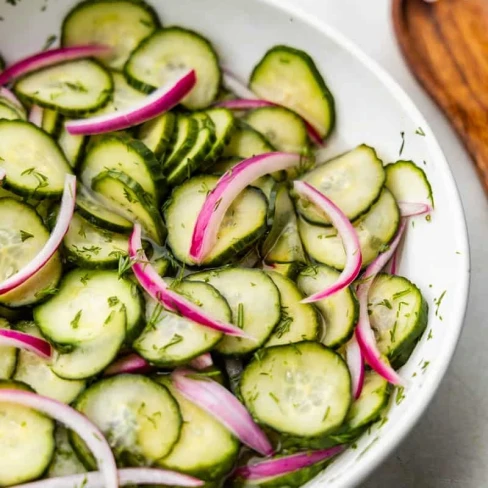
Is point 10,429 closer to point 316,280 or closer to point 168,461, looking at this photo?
point 168,461

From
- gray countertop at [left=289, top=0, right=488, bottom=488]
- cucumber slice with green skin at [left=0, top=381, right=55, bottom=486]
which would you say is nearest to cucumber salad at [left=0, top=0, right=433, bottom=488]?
cucumber slice with green skin at [left=0, top=381, right=55, bottom=486]

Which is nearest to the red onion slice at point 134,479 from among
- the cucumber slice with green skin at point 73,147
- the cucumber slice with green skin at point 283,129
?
the cucumber slice with green skin at point 73,147

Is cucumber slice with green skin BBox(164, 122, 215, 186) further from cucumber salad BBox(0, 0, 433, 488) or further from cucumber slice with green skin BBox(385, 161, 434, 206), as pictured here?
cucumber slice with green skin BBox(385, 161, 434, 206)

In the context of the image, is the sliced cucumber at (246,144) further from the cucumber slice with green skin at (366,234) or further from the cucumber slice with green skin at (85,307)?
the cucumber slice with green skin at (85,307)

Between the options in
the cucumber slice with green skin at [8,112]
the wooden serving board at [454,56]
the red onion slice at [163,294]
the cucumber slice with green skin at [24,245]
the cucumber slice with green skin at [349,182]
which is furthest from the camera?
the wooden serving board at [454,56]

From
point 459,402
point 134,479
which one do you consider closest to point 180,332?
point 134,479

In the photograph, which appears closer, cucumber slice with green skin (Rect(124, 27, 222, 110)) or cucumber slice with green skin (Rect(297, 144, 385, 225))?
cucumber slice with green skin (Rect(297, 144, 385, 225))
